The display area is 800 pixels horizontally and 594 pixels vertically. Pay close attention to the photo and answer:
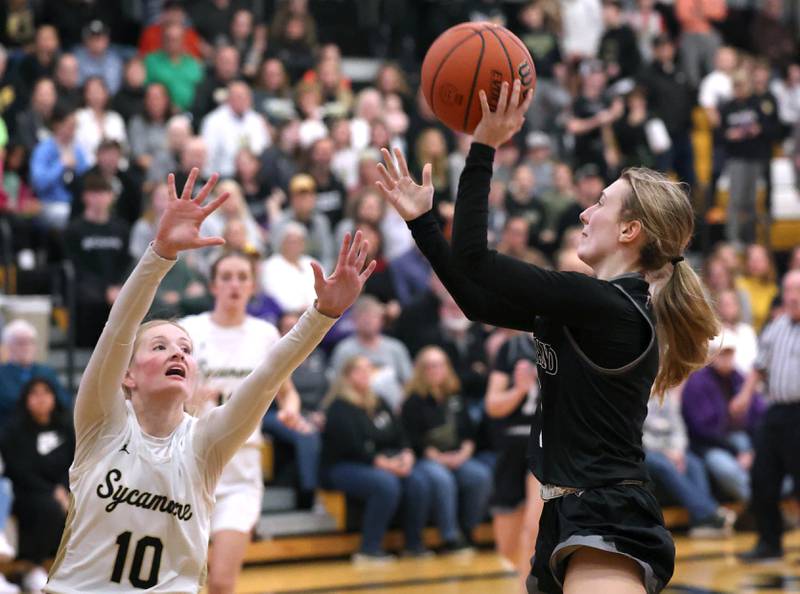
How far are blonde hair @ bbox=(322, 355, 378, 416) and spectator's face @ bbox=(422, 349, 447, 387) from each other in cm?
50

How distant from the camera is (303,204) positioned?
11852 millimetres

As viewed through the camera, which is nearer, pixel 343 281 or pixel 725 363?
pixel 343 281

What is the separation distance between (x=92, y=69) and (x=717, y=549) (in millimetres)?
7358

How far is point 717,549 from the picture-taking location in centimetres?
1064

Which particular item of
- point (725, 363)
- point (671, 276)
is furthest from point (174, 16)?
point (671, 276)

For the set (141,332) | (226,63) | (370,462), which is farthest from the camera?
(226,63)

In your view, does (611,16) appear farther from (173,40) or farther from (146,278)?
(146,278)

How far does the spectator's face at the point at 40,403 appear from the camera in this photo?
8.97m

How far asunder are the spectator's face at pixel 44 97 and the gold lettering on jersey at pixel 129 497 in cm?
823

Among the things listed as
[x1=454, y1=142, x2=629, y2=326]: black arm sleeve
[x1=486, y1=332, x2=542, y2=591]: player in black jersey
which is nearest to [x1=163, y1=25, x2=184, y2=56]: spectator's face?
[x1=486, y1=332, x2=542, y2=591]: player in black jersey

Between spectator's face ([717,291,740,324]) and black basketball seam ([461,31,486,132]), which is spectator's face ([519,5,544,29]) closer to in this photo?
spectator's face ([717,291,740,324])

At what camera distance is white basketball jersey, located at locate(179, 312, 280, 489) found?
6781 mm

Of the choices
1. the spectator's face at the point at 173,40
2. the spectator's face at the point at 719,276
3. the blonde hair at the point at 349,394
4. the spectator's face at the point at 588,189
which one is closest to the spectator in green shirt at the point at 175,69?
the spectator's face at the point at 173,40

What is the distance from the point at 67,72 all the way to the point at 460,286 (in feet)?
30.0
